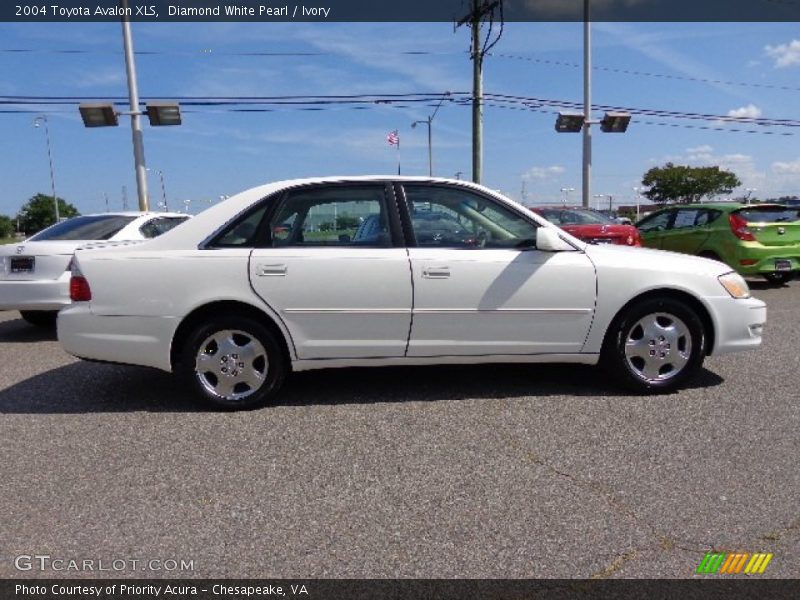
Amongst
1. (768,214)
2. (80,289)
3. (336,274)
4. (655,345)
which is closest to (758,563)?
(655,345)

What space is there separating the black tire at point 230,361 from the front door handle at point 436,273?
3.72ft

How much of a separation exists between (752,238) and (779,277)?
4.28ft

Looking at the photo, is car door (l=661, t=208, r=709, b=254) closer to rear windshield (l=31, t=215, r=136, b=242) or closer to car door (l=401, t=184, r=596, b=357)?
car door (l=401, t=184, r=596, b=357)

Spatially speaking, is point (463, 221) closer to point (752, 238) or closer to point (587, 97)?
point (752, 238)

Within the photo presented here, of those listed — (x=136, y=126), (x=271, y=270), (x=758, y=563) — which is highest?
(x=136, y=126)

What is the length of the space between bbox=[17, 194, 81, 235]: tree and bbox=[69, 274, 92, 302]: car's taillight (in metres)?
84.0

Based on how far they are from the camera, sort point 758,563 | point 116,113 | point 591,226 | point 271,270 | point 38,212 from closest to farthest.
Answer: point 758,563 < point 271,270 < point 591,226 < point 116,113 < point 38,212

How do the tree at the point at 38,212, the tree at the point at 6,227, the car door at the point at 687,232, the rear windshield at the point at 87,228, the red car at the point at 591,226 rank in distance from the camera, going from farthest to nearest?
the tree at the point at 38,212
the tree at the point at 6,227
the car door at the point at 687,232
the red car at the point at 591,226
the rear windshield at the point at 87,228

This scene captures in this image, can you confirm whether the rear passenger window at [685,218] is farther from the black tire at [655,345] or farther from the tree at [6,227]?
the tree at [6,227]

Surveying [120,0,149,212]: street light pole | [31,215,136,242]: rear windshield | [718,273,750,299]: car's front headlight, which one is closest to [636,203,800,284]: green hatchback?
[718,273,750,299]: car's front headlight

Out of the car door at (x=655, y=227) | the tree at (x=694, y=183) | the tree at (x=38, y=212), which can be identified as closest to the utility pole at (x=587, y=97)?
the car door at (x=655, y=227)

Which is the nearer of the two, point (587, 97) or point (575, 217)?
point (575, 217)

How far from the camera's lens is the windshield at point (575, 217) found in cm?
1061

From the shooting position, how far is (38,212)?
260ft
